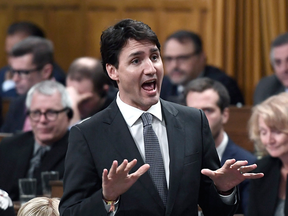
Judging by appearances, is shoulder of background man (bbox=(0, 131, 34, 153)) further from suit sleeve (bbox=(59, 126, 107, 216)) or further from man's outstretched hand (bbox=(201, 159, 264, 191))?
man's outstretched hand (bbox=(201, 159, 264, 191))

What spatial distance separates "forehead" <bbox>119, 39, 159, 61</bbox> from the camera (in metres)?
2.04

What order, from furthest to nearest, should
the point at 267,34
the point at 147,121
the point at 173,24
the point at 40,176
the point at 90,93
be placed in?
1. the point at 173,24
2. the point at 267,34
3. the point at 90,93
4. the point at 40,176
5. the point at 147,121

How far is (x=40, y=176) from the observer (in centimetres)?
386

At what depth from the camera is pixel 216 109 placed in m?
3.97

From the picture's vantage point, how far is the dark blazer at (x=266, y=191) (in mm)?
3281

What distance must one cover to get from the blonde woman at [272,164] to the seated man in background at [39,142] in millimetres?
1407

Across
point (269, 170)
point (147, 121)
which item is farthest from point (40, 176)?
point (147, 121)

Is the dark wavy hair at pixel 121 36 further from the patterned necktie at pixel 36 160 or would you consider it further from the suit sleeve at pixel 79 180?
the patterned necktie at pixel 36 160

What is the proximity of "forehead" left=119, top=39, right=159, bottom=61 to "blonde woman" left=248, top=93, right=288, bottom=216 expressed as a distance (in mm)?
1568

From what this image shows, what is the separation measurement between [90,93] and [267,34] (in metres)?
2.37

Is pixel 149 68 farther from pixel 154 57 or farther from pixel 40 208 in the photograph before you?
pixel 40 208

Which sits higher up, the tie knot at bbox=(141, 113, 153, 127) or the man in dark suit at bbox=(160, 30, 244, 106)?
the tie knot at bbox=(141, 113, 153, 127)

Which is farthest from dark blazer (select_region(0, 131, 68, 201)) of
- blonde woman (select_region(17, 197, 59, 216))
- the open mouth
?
the open mouth

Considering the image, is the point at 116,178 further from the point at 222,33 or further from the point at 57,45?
the point at 57,45
